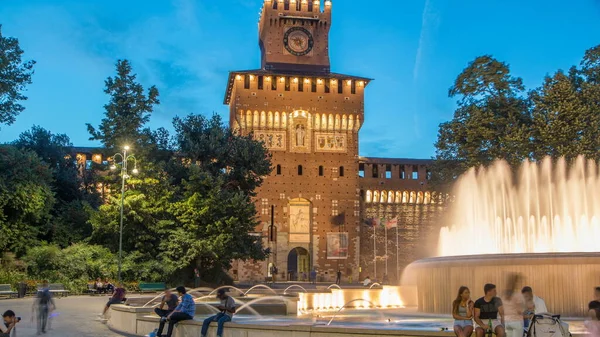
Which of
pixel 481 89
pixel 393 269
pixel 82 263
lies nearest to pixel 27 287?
pixel 82 263

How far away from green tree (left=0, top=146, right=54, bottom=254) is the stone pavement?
7.40 metres

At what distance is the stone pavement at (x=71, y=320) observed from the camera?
13.5m

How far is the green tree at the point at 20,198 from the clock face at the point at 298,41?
1058 inches

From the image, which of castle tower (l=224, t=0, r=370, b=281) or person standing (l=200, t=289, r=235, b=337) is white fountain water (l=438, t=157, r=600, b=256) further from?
castle tower (l=224, t=0, r=370, b=281)

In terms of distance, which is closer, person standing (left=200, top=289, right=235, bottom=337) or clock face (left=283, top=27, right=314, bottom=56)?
person standing (left=200, top=289, right=235, bottom=337)

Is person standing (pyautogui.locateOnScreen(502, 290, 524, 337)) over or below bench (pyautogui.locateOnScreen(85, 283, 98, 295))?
over

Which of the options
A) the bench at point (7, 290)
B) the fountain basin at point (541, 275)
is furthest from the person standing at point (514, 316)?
the bench at point (7, 290)

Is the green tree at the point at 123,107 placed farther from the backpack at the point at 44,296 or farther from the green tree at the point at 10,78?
the backpack at the point at 44,296

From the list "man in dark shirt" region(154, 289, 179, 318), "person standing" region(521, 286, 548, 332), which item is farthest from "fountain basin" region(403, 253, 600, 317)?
"man in dark shirt" region(154, 289, 179, 318)

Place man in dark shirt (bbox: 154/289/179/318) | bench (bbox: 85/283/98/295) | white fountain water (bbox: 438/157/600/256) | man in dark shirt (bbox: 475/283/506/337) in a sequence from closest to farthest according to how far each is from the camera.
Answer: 1. man in dark shirt (bbox: 475/283/506/337)
2. man in dark shirt (bbox: 154/289/179/318)
3. white fountain water (bbox: 438/157/600/256)
4. bench (bbox: 85/283/98/295)

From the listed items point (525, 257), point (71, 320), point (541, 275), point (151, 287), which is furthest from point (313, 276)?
point (541, 275)

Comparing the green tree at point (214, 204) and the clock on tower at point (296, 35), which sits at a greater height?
the clock on tower at point (296, 35)

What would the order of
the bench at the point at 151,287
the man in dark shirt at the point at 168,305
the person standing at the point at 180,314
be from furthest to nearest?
the bench at the point at 151,287 → the man in dark shirt at the point at 168,305 → the person standing at the point at 180,314

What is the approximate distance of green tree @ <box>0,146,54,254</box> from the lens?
29.2 m
